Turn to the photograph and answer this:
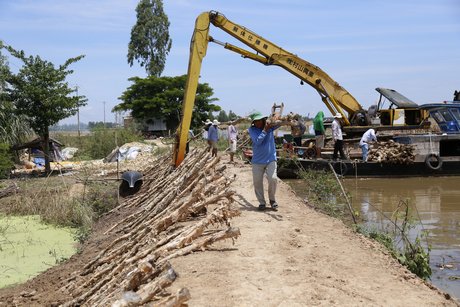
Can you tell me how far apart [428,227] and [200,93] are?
32.9 meters

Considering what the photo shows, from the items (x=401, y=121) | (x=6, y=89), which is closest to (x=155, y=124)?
(x=6, y=89)

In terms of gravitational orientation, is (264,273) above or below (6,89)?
below

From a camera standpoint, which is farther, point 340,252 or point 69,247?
point 69,247

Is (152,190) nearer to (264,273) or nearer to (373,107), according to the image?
(264,273)

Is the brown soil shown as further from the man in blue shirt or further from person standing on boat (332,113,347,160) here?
person standing on boat (332,113,347,160)

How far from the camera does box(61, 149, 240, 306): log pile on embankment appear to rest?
4792 mm

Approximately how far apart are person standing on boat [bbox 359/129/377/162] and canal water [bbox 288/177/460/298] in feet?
3.54

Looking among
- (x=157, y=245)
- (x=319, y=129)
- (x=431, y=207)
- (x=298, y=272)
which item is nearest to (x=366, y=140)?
(x=319, y=129)

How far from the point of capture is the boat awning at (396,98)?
823 inches

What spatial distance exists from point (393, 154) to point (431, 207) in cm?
574

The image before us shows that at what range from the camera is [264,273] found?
18.6ft

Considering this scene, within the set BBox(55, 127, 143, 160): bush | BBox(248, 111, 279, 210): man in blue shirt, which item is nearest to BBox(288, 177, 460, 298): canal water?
BBox(248, 111, 279, 210): man in blue shirt

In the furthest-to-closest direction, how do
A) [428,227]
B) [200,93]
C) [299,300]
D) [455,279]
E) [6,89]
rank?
[200,93]
[6,89]
[428,227]
[455,279]
[299,300]

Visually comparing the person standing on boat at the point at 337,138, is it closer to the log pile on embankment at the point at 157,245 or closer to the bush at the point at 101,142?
the log pile on embankment at the point at 157,245
